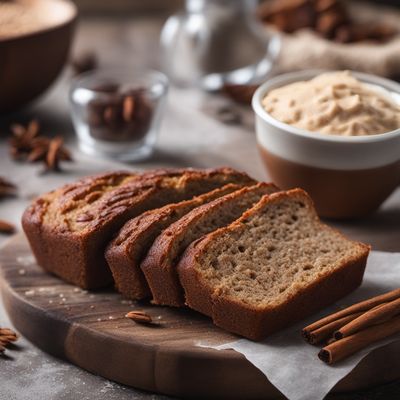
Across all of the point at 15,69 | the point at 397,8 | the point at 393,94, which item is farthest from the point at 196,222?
the point at 397,8

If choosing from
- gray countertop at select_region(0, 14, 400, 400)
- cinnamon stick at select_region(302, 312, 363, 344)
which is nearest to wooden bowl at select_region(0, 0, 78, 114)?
gray countertop at select_region(0, 14, 400, 400)

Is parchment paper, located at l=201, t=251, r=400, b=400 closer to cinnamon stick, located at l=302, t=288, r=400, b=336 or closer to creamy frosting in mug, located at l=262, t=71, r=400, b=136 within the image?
cinnamon stick, located at l=302, t=288, r=400, b=336

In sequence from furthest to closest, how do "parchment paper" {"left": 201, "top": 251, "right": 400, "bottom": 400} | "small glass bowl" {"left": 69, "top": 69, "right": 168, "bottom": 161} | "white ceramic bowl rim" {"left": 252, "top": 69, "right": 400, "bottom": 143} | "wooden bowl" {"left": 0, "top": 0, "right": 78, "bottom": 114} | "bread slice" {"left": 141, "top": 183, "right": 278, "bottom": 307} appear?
1. "wooden bowl" {"left": 0, "top": 0, "right": 78, "bottom": 114}
2. "small glass bowl" {"left": 69, "top": 69, "right": 168, "bottom": 161}
3. "white ceramic bowl rim" {"left": 252, "top": 69, "right": 400, "bottom": 143}
4. "bread slice" {"left": 141, "top": 183, "right": 278, "bottom": 307}
5. "parchment paper" {"left": 201, "top": 251, "right": 400, "bottom": 400}

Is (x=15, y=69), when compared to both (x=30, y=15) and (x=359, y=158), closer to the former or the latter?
(x=30, y=15)

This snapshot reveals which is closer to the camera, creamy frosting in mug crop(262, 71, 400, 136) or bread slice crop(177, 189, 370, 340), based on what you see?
bread slice crop(177, 189, 370, 340)

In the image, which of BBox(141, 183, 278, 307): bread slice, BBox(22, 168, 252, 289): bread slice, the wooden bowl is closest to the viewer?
BBox(141, 183, 278, 307): bread slice

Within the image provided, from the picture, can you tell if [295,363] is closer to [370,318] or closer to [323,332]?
[323,332]
